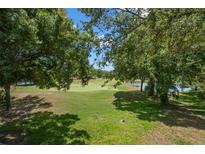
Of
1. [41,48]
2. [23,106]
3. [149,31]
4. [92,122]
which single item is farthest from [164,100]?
[149,31]

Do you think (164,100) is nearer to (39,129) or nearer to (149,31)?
Result: (39,129)

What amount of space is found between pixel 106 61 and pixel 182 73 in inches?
391

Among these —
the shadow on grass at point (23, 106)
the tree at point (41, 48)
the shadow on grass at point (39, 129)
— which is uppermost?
the tree at point (41, 48)

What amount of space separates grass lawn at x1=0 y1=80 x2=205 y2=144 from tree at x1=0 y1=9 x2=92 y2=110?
181cm

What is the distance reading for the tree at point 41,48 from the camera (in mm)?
9281

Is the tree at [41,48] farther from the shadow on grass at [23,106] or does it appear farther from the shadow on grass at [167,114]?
the shadow on grass at [167,114]

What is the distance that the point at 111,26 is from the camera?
27.4 feet

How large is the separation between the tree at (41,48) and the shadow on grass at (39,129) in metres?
1.61

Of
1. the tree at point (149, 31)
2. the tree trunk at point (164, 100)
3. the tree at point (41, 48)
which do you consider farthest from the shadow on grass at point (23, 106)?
the tree at point (149, 31)

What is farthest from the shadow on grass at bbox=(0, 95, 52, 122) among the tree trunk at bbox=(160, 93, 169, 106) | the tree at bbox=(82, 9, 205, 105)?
the tree at bbox=(82, 9, 205, 105)

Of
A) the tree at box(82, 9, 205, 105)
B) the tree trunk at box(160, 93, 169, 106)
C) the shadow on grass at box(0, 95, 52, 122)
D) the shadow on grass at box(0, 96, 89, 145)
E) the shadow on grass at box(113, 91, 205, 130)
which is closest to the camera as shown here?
the tree at box(82, 9, 205, 105)

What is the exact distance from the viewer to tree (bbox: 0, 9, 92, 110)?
30.5ft

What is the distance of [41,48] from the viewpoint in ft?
38.3

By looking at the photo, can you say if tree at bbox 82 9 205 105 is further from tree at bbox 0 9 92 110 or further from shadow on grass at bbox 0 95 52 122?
shadow on grass at bbox 0 95 52 122
